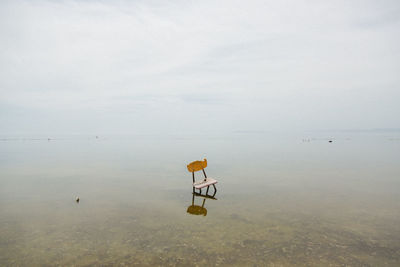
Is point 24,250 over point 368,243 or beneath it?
beneath

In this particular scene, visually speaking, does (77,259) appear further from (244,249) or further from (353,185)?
(353,185)

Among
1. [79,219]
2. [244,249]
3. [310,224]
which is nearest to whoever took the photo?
[244,249]

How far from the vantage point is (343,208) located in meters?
14.7

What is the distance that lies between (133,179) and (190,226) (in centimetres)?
1348

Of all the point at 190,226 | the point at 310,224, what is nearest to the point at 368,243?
the point at 310,224

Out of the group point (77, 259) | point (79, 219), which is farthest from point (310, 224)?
point (79, 219)

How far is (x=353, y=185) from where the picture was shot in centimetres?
2067

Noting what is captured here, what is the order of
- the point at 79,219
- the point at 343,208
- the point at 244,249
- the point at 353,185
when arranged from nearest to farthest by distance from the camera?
the point at 244,249 → the point at 79,219 → the point at 343,208 → the point at 353,185

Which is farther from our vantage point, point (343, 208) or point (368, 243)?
point (343, 208)

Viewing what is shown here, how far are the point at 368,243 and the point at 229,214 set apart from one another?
6.38 m

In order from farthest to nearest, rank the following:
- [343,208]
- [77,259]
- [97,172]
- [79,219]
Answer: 1. [97,172]
2. [343,208]
3. [79,219]
4. [77,259]

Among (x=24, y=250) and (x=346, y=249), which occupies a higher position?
(x=346, y=249)

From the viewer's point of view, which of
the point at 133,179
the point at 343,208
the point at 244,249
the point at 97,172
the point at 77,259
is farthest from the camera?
the point at 97,172

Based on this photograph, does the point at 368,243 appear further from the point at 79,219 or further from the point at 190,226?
the point at 79,219
